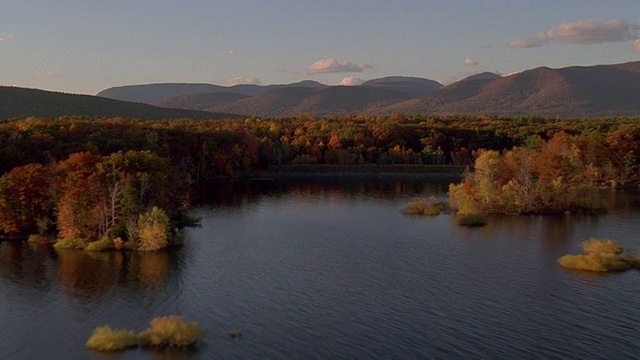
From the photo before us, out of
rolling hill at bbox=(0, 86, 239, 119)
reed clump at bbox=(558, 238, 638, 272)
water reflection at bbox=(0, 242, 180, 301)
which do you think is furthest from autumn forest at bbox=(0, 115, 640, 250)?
rolling hill at bbox=(0, 86, 239, 119)

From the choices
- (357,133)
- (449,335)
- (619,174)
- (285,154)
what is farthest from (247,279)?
(357,133)

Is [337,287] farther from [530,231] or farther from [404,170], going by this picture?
[404,170]

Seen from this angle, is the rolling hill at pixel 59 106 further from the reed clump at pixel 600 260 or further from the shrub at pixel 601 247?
the reed clump at pixel 600 260

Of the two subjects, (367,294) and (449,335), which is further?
(367,294)

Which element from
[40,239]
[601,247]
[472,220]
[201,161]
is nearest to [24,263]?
[40,239]

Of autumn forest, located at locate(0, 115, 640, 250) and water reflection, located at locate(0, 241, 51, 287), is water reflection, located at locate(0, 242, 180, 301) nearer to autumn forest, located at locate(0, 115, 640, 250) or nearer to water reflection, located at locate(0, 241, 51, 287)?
water reflection, located at locate(0, 241, 51, 287)

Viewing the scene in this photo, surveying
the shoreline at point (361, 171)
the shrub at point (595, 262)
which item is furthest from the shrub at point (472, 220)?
the shoreline at point (361, 171)
